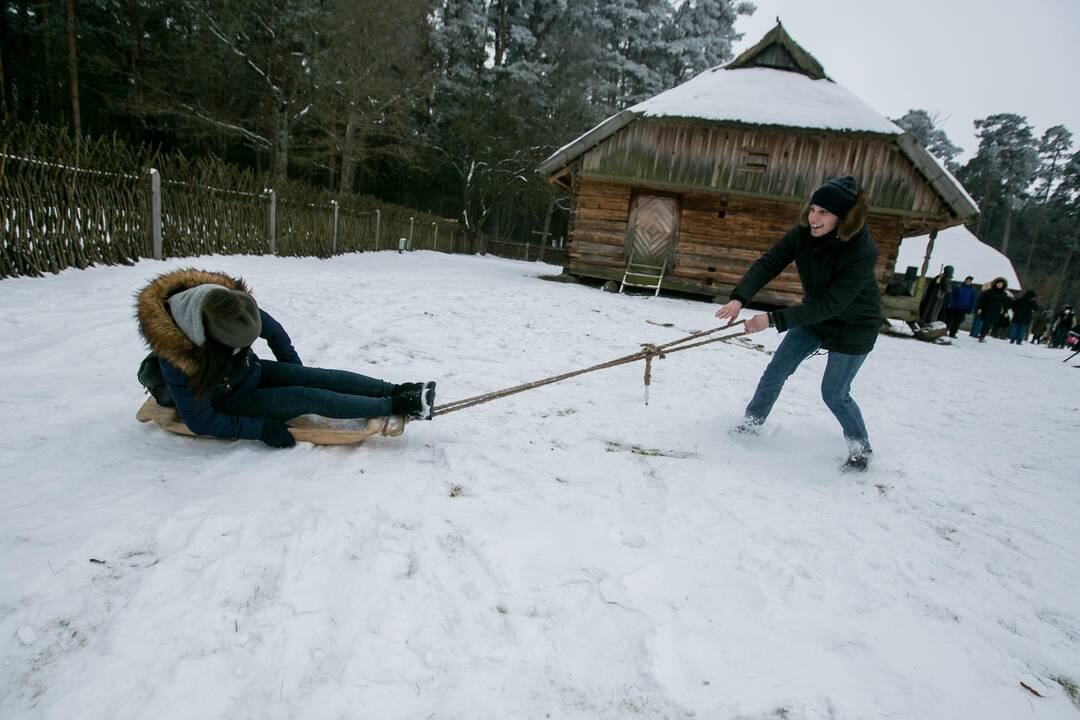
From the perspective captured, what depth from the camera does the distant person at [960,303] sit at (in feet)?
44.2

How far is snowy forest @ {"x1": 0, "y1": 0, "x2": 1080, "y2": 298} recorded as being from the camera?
1822 centimetres

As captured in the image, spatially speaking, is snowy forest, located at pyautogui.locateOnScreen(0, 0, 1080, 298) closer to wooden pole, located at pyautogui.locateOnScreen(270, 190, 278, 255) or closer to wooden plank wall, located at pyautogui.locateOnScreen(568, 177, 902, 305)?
wooden pole, located at pyautogui.locateOnScreen(270, 190, 278, 255)

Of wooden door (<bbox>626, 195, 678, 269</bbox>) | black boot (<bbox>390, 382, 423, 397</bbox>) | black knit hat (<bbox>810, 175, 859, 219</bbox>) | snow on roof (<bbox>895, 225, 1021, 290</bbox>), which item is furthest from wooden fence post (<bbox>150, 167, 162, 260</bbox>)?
snow on roof (<bbox>895, 225, 1021, 290</bbox>)

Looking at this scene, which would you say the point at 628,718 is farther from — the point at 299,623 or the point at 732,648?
the point at 299,623

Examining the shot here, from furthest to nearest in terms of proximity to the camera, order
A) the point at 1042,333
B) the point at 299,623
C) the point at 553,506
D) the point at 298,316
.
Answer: the point at 1042,333 < the point at 298,316 < the point at 553,506 < the point at 299,623

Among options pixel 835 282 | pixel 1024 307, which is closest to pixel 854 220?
pixel 835 282

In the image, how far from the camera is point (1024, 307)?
14695 millimetres

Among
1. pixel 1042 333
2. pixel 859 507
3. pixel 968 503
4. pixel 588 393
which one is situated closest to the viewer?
pixel 859 507

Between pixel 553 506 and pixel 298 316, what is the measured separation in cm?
435

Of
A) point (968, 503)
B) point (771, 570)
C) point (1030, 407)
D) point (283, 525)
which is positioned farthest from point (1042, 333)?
point (283, 525)

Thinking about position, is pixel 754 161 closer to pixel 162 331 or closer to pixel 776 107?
pixel 776 107

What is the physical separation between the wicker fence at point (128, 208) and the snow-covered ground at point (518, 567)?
114 inches

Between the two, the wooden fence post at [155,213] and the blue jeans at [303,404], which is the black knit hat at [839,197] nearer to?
the blue jeans at [303,404]

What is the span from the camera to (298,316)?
568cm
